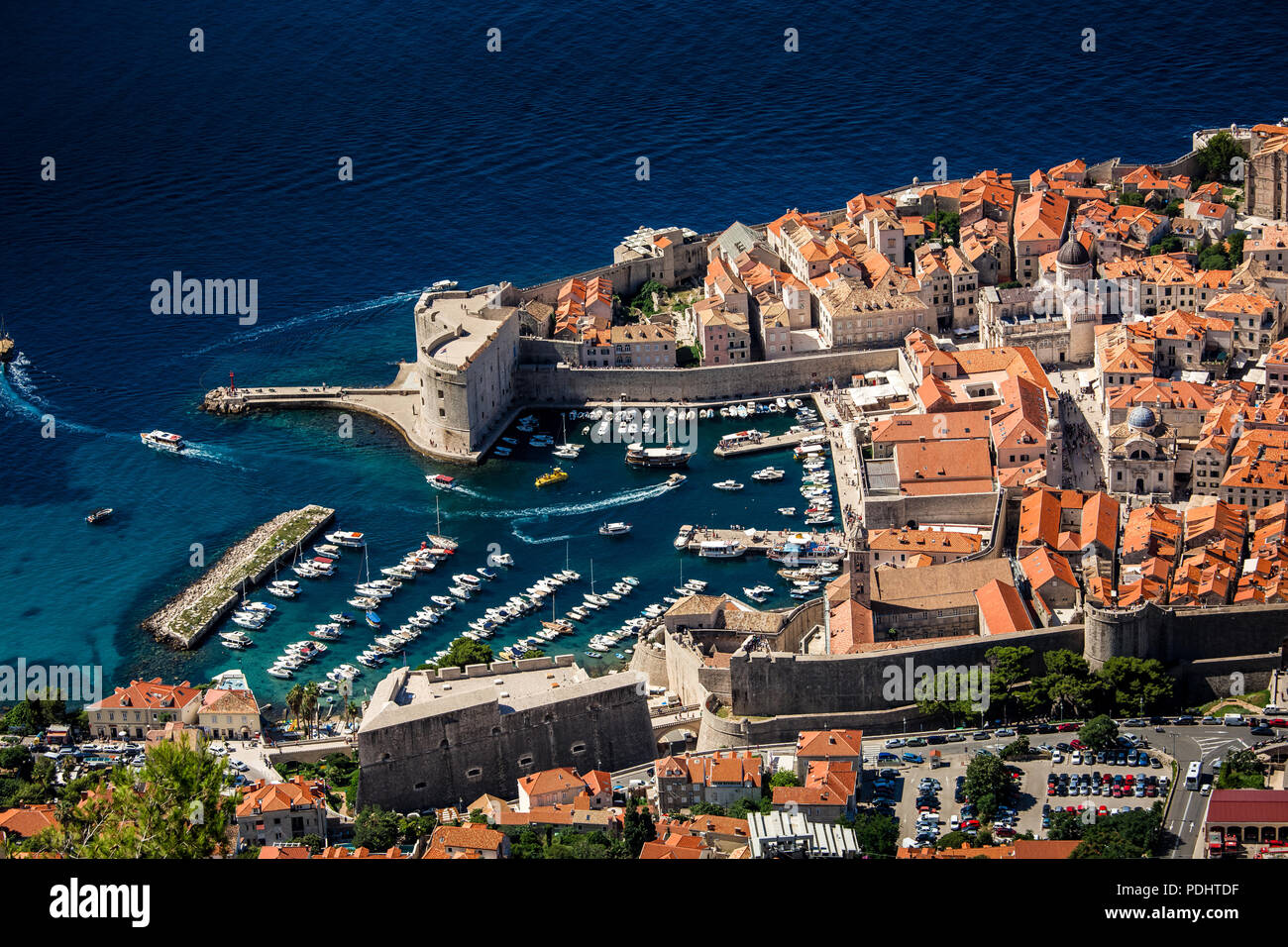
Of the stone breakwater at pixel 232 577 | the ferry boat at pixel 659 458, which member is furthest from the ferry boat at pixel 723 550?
the stone breakwater at pixel 232 577

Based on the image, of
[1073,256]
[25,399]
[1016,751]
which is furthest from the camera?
[25,399]

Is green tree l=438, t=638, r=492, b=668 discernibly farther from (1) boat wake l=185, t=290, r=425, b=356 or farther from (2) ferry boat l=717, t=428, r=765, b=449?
(1) boat wake l=185, t=290, r=425, b=356

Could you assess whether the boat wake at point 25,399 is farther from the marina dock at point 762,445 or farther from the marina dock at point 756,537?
the marina dock at point 756,537

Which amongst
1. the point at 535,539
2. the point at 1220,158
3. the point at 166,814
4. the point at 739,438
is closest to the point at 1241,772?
the point at 166,814

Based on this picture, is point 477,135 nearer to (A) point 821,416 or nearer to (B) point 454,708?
(A) point 821,416

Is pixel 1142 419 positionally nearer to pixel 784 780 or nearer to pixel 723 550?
pixel 723 550

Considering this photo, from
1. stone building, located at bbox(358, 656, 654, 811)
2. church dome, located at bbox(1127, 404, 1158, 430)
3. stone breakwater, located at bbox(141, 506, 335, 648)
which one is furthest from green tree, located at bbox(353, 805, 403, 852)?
church dome, located at bbox(1127, 404, 1158, 430)
